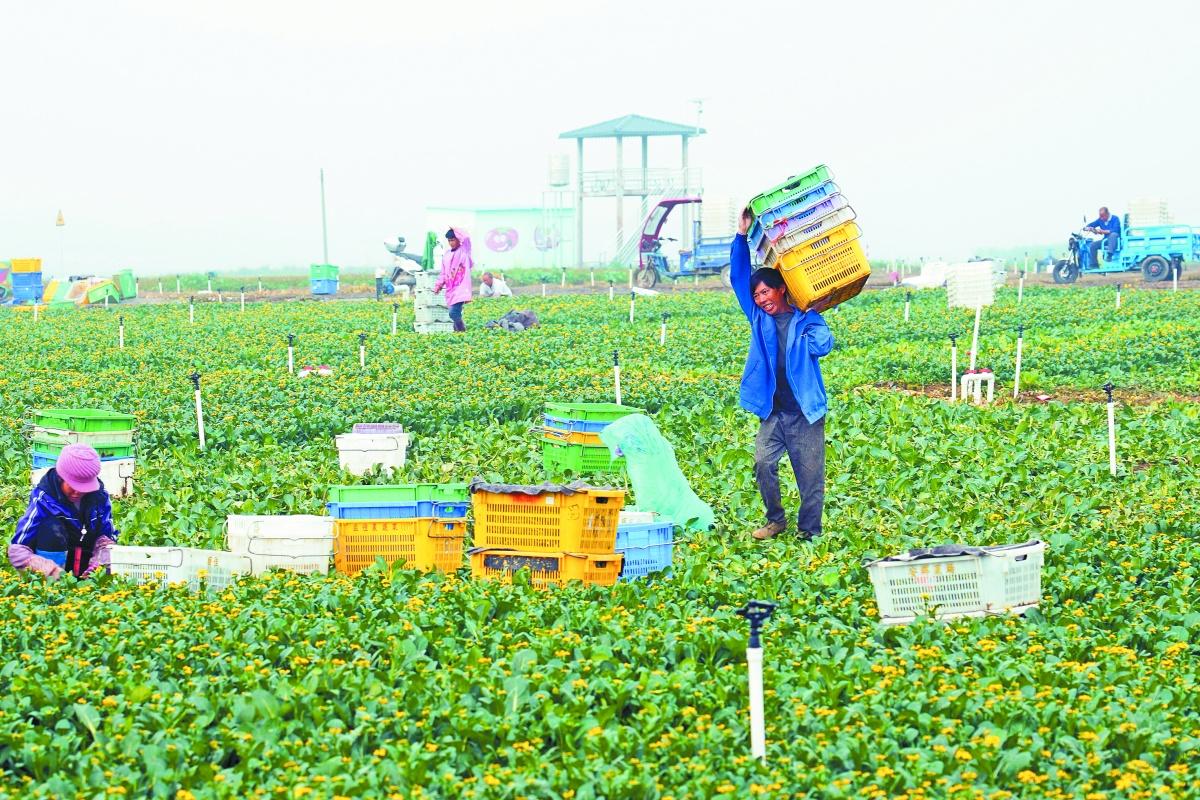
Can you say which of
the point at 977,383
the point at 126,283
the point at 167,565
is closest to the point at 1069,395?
the point at 977,383

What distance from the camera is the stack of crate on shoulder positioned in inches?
938

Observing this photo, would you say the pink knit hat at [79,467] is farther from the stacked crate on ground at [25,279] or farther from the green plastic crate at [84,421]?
the stacked crate on ground at [25,279]

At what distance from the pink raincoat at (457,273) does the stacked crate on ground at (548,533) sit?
15.0m

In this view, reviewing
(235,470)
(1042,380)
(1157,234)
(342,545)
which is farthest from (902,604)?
(1157,234)

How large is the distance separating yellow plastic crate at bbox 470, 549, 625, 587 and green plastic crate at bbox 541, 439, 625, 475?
3.25 m

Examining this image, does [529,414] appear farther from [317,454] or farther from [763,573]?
[763,573]

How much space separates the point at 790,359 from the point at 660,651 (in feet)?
9.91

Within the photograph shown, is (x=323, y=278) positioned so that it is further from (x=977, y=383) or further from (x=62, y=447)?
(x=62, y=447)

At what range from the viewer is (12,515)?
10.5 m

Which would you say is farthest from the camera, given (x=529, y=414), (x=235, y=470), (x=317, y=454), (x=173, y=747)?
(x=529, y=414)

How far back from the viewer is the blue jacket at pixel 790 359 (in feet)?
30.2

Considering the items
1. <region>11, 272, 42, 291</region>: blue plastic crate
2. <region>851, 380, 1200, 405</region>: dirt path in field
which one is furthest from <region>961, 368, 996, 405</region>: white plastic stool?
<region>11, 272, 42, 291</region>: blue plastic crate

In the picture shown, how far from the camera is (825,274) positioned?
9.24 metres

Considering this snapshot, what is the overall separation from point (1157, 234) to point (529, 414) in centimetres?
2806
